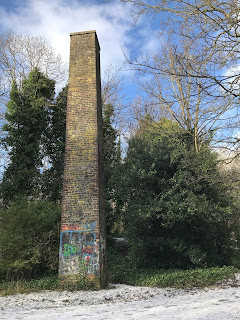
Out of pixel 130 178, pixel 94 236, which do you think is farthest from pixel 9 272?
pixel 130 178

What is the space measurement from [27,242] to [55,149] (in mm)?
9100

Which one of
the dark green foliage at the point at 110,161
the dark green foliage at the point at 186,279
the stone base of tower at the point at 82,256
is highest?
the dark green foliage at the point at 110,161

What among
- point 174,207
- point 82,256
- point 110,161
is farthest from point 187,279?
point 110,161

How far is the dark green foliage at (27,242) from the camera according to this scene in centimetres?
887

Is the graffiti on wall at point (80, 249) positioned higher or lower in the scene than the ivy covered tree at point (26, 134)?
lower

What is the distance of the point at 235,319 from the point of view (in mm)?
4113

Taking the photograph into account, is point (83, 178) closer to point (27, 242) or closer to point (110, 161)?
point (27, 242)

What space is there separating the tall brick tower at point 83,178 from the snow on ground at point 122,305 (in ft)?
2.66

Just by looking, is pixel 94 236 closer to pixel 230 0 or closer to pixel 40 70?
pixel 230 0

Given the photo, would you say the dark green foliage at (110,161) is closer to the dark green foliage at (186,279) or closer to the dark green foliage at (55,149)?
the dark green foliage at (55,149)

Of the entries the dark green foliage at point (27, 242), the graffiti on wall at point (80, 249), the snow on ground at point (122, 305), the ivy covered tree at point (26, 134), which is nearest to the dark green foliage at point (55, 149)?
the ivy covered tree at point (26, 134)

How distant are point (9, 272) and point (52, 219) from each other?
215 cm

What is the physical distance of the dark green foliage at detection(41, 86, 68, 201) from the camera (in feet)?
54.1

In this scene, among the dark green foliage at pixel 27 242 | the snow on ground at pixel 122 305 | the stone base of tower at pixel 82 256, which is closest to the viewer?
the snow on ground at pixel 122 305
